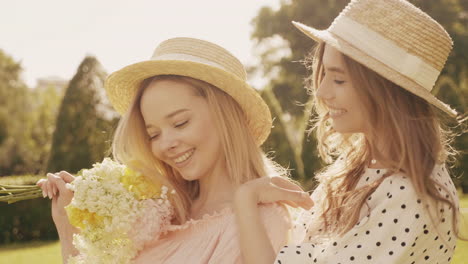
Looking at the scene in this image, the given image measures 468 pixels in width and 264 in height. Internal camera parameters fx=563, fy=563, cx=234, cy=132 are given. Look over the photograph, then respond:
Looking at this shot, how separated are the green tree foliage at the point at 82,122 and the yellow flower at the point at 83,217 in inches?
432

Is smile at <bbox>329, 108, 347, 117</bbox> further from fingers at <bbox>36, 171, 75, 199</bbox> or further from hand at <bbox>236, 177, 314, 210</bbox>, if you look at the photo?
fingers at <bbox>36, 171, 75, 199</bbox>

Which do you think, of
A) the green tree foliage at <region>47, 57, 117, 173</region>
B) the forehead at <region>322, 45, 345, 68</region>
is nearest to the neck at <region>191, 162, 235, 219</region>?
the forehead at <region>322, 45, 345, 68</region>

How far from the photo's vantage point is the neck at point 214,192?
10.5ft

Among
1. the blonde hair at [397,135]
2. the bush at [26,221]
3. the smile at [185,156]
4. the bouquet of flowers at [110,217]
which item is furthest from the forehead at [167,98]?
the bush at [26,221]

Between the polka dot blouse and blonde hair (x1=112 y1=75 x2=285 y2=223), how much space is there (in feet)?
2.44

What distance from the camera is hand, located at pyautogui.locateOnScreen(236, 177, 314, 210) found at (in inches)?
109

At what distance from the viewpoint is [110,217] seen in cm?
298

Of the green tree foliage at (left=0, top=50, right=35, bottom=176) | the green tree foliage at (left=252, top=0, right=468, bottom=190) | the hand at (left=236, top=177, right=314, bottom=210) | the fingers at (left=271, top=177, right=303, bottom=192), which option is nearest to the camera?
the hand at (left=236, top=177, right=314, bottom=210)

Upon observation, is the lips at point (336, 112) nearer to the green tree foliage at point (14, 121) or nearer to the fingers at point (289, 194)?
the fingers at point (289, 194)

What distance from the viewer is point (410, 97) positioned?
2650mm

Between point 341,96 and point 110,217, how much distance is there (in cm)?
136

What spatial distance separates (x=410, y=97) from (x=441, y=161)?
1.08 feet

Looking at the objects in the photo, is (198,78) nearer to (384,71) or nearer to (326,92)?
(326,92)

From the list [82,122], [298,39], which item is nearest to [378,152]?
[82,122]
